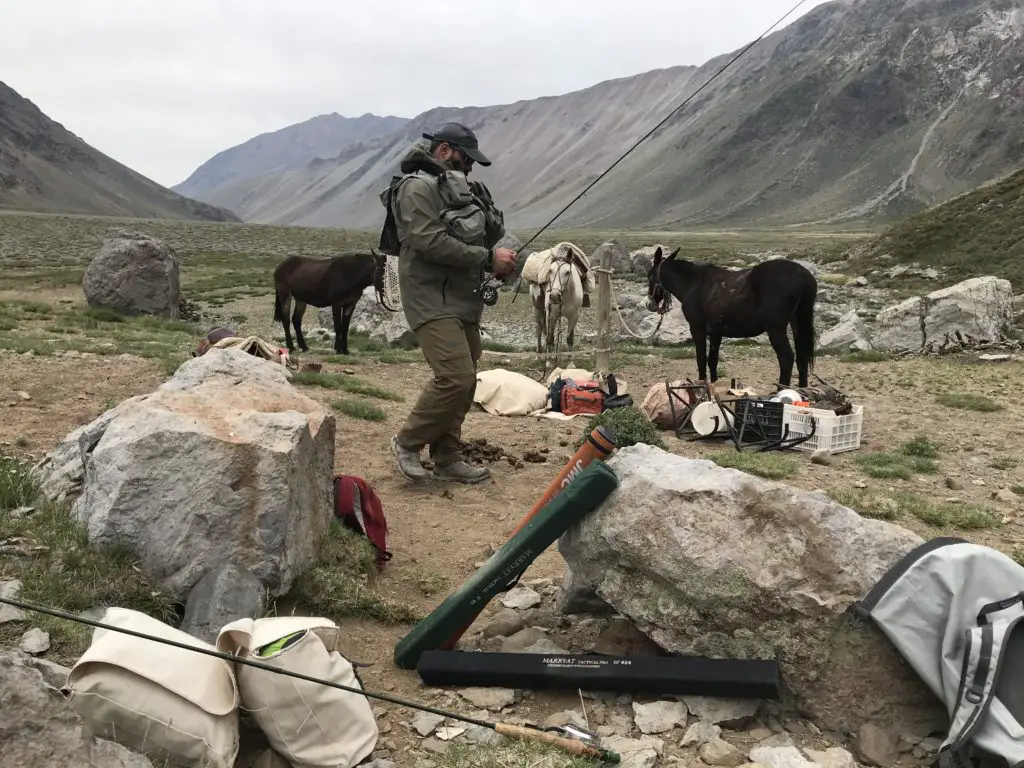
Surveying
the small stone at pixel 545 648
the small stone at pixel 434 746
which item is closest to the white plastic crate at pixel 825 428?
the small stone at pixel 545 648

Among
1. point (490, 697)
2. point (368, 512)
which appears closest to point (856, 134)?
point (368, 512)

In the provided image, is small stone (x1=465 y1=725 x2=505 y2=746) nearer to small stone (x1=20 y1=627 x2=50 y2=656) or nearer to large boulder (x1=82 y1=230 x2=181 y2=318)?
small stone (x1=20 y1=627 x2=50 y2=656)

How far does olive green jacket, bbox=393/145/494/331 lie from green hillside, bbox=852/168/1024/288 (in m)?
18.0

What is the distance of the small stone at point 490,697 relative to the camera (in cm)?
333

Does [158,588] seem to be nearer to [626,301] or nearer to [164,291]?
[164,291]

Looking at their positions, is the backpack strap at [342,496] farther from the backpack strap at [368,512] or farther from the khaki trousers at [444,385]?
the khaki trousers at [444,385]

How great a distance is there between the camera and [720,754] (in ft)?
9.59

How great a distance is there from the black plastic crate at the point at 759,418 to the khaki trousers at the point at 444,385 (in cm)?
331

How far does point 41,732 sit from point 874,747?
9.18ft

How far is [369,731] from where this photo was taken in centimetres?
294

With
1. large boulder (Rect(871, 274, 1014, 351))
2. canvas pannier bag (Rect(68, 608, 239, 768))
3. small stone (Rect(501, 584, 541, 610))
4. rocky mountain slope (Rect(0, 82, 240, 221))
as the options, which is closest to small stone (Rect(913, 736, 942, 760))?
small stone (Rect(501, 584, 541, 610))

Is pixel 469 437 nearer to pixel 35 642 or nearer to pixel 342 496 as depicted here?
pixel 342 496

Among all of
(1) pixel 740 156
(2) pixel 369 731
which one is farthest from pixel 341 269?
(1) pixel 740 156

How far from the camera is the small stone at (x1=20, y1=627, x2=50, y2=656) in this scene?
3047 millimetres
